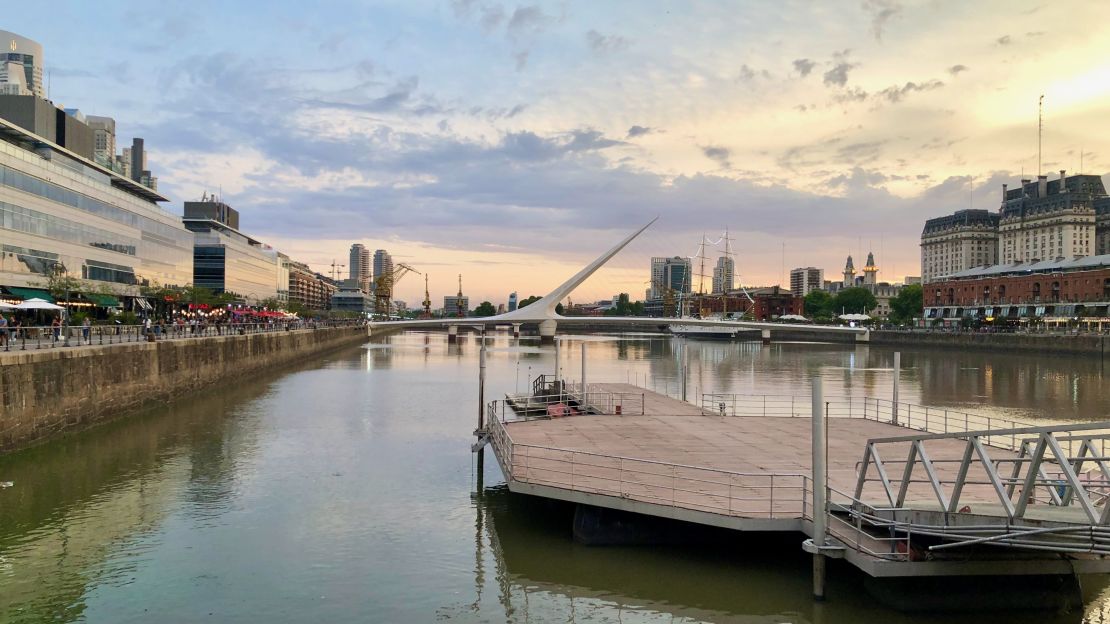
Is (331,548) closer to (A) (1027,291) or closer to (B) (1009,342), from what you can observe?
(B) (1009,342)

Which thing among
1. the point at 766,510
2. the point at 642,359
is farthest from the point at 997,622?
the point at 642,359

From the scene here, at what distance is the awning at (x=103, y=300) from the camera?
5241cm

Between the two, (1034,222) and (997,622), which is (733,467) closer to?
(997,622)

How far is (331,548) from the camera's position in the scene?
570 inches

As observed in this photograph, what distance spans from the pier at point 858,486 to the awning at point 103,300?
41.8 meters

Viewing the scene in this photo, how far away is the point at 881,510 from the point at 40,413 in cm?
2171

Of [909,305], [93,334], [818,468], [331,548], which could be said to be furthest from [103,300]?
[909,305]

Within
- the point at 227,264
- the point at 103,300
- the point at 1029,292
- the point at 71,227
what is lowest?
the point at 103,300

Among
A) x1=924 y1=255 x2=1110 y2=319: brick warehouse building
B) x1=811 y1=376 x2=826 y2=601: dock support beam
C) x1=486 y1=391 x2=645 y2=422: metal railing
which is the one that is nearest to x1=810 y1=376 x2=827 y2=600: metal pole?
x1=811 y1=376 x2=826 y2=601: dock support beam

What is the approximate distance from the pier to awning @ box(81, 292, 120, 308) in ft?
137

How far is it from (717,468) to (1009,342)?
85.4 metres

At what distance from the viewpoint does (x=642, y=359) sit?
260ft

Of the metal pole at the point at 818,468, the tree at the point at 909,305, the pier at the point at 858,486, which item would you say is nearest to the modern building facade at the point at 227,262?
the pier at the point at 858,486

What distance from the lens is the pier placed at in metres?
9.61
